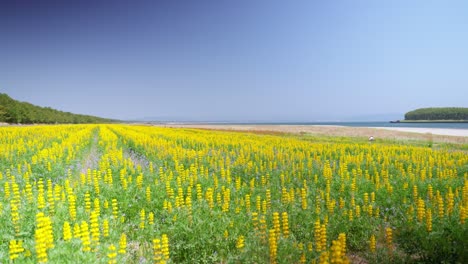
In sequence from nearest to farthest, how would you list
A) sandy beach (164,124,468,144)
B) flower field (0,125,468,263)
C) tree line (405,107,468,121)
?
flower field (0,125,468,263), sandy beach (164,124,468,144), tree line (405,107,468,121)

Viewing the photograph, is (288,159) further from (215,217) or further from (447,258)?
(447,258)

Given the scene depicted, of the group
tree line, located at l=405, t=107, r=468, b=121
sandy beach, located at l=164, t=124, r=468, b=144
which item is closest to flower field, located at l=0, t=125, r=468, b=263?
sandy beach, located at l=164, t=124, r=468, b=144

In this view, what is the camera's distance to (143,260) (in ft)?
15.9

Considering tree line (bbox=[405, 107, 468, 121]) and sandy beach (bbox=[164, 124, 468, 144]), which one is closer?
sandy beach (bbox=[164, 124, 468, 144])

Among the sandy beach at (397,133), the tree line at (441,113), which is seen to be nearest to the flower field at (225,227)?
the sandy beach at (397,133)

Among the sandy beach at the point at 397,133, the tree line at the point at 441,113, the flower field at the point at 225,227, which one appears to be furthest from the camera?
the tree line at the point at 441,113

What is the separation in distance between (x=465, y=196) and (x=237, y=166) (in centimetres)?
754

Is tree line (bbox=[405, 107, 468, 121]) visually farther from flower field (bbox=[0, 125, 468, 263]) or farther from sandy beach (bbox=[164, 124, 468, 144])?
flower field (bbox=[0, 125, 468, 263])

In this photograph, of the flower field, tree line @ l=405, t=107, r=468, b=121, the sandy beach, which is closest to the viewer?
the flower field

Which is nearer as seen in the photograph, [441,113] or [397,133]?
[397,133]

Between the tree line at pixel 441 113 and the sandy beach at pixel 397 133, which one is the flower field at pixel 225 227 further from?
the tree line at pixel 441 113

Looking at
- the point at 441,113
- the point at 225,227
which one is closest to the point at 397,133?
the point at 225,227

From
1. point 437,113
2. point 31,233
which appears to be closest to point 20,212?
point 31,233

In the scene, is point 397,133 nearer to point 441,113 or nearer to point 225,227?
point 225,227
